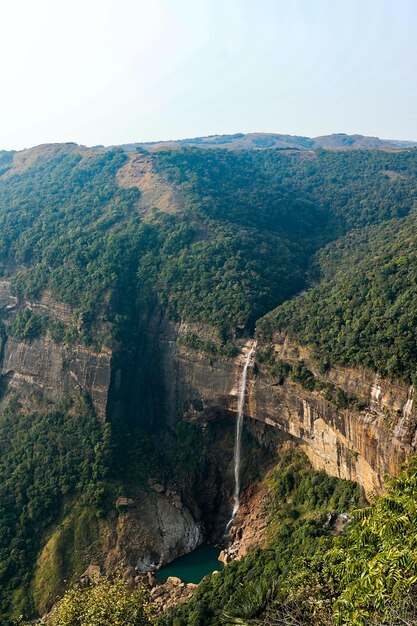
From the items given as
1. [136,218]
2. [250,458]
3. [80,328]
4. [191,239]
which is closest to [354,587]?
[250,458]

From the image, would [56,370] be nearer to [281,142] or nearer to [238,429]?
[238,429]

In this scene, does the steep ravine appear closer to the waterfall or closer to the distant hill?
the waterfall

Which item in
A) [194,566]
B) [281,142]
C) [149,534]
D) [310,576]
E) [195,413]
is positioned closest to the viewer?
[310,576]

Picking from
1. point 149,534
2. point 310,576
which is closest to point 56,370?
point 149,534

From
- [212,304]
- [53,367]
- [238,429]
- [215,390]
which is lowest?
[238,429]

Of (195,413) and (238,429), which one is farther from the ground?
(195,413)

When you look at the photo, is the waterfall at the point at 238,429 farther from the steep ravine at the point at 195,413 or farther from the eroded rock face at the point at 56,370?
the eroded rock face at the point at 56,370

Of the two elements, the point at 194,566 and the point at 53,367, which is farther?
the point at 53,367

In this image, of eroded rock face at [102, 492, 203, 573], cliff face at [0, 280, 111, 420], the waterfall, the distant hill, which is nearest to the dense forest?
cliff face at [0, 280, 111, 420]

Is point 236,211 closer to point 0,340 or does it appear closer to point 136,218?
point 136,218
